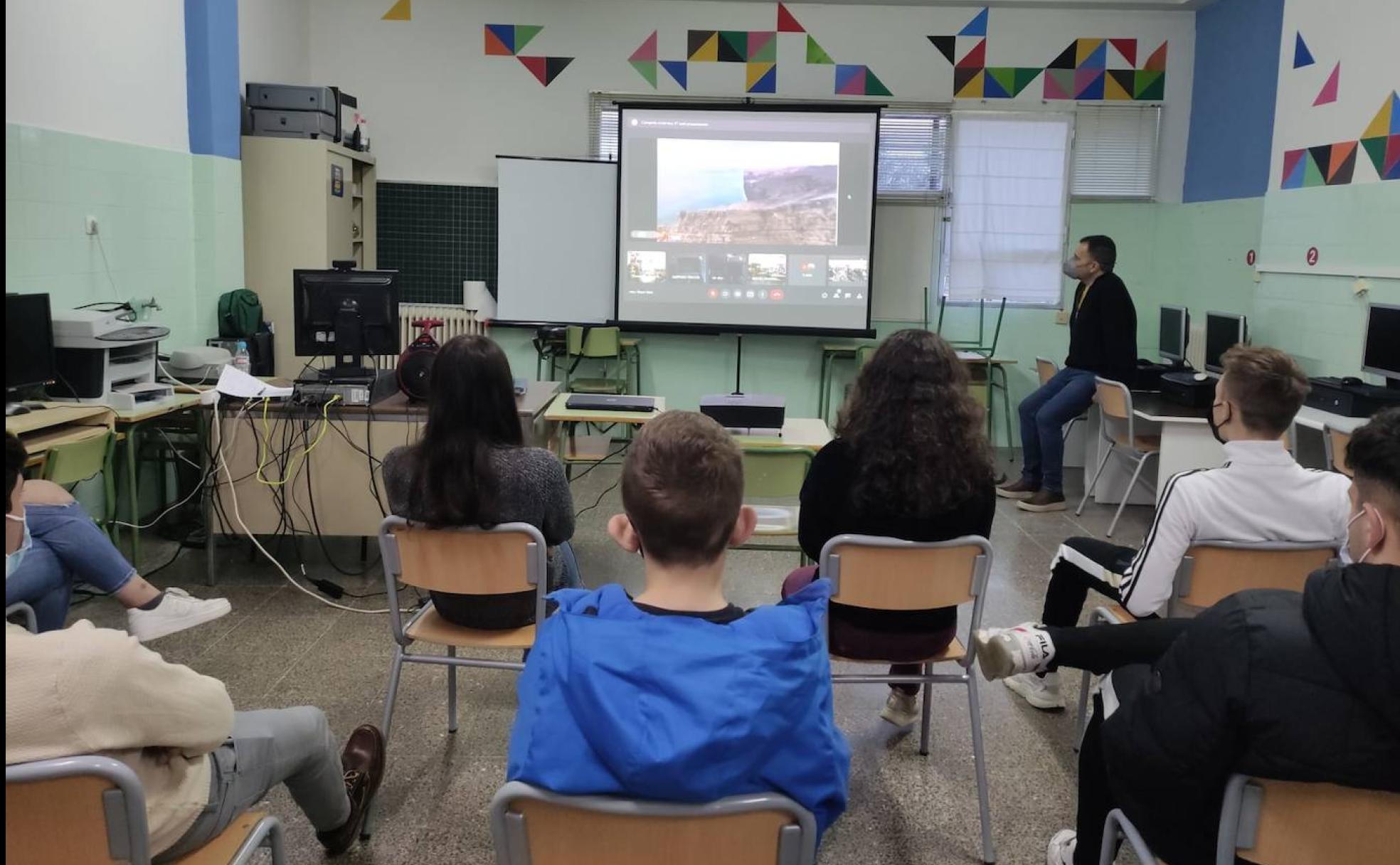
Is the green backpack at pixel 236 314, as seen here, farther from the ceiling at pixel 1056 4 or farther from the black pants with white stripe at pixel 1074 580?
the black pants with white stripe at pixel 1074 580

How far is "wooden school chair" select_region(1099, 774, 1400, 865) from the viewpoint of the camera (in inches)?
53.6

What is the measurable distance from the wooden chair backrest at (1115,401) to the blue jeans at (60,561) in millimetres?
4435

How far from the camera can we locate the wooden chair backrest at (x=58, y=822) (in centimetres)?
131

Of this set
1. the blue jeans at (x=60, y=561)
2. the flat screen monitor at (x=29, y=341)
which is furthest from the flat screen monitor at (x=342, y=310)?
the blue jeans at (x=60, y=561)

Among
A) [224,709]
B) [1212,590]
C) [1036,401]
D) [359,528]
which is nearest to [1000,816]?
[1212,590]

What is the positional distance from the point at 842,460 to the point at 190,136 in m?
4.32

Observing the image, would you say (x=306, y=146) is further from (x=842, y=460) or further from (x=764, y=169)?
(x=842, y=460)

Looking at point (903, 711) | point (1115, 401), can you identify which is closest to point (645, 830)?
point (903, 711)

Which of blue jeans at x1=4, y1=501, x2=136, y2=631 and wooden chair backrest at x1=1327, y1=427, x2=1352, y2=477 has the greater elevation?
wooden chair backrest at x1=1327, y1=427, x2=1352, y2=477

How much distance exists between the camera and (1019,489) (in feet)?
19.5

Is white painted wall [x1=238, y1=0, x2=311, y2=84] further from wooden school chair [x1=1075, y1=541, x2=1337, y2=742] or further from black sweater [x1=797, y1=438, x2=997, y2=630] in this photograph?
wooden school chair [x1=1075, y1=541, x2=1337, y2=742]

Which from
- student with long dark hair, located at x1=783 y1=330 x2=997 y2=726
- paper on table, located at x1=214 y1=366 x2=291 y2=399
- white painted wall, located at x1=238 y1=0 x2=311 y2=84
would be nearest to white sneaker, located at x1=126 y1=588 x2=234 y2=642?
paper on table, located at x1=214 y1=366 x2=291 y2=399

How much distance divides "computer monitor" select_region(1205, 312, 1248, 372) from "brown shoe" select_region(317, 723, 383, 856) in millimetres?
4689

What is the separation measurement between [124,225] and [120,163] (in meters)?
0.26
